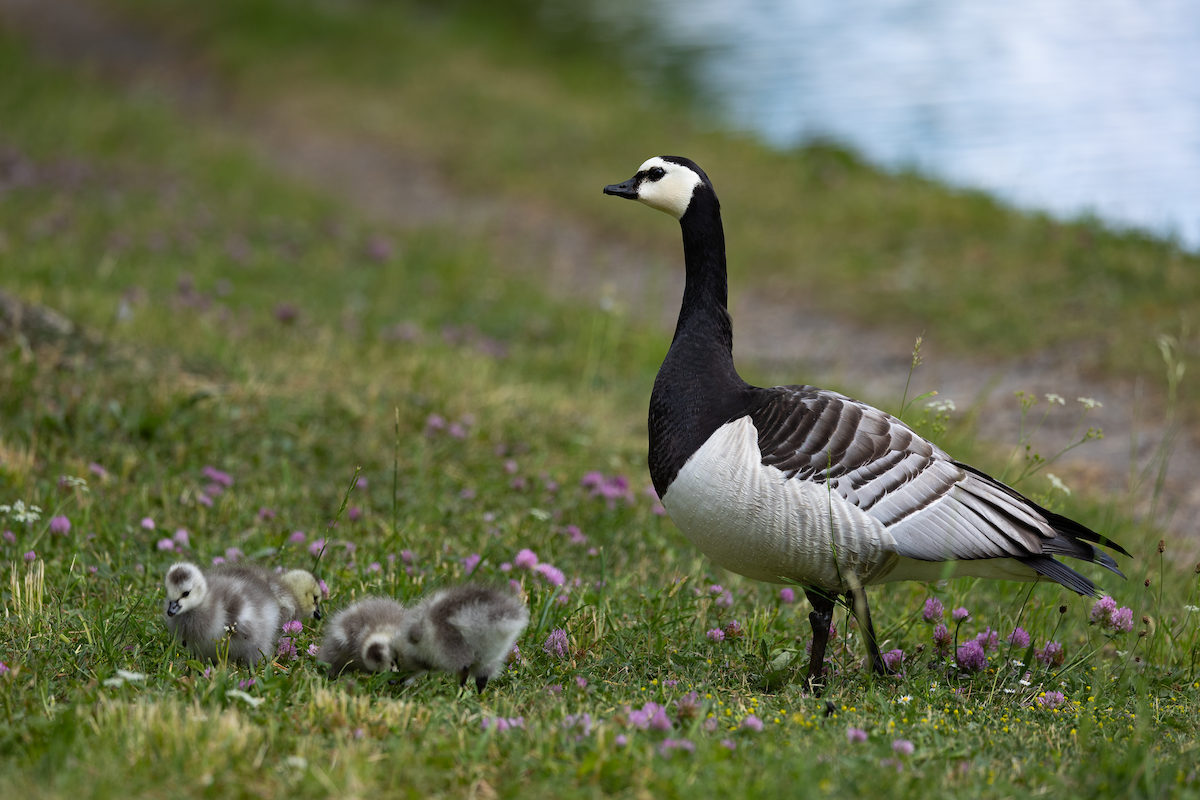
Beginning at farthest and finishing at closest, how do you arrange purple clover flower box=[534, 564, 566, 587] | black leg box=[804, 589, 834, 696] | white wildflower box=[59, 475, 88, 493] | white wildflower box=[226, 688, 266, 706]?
white wildflower box=[59, 475, 88, 493] < purple clover flower box=[534, 564, 566, 587] < black leg box=[804, 589, 834, 696] < white wildflower box=[226, 688, 266, 706]

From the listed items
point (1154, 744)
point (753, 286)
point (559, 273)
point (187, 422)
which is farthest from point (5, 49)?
point (1154, 744)

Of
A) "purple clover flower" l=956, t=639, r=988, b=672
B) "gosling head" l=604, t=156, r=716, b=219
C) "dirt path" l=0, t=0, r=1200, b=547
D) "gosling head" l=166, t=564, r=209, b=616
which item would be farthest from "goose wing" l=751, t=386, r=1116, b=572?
"gosling head" l=166, t=564, r=209, b=616

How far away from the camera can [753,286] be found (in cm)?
1339

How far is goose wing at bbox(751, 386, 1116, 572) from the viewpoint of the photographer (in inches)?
162

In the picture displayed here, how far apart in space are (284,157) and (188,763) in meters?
16.2

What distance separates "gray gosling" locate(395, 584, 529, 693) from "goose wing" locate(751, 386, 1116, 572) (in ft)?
3.89

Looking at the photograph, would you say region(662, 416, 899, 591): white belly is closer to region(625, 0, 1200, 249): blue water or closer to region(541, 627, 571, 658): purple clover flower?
region(541, 627, 571, 658): purple clover flower

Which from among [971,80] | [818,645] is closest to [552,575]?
[818,645]

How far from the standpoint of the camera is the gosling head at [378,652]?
155 inches

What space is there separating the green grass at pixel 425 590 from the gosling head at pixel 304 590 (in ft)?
0.29

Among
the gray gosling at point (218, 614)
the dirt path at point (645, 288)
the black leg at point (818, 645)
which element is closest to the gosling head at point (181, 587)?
the gray gosling at point (218, 614)

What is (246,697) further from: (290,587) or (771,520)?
(771,520)

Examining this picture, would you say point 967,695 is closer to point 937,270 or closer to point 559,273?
point 937,270

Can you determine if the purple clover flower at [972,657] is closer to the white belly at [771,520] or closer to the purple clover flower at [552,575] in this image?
the white belly at [771,520]
